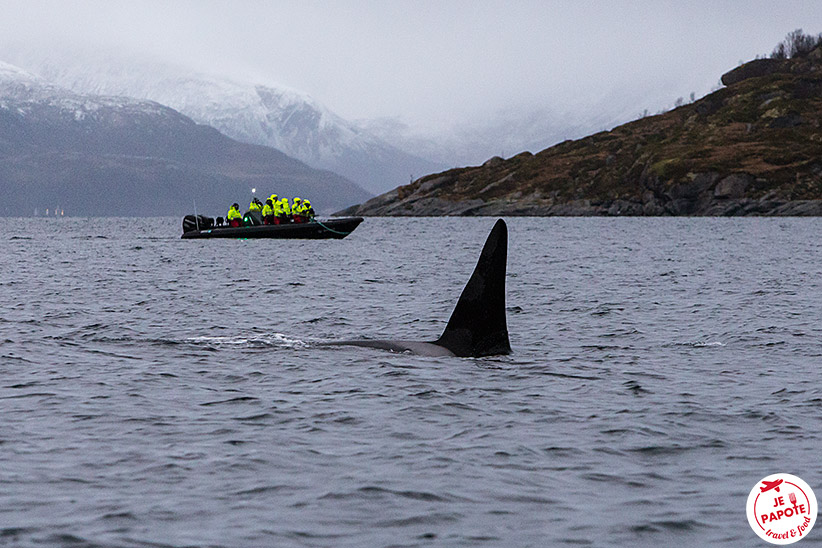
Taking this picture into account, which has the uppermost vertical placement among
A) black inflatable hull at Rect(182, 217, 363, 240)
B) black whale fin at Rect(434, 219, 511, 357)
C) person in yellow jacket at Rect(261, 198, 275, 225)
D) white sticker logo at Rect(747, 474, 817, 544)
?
person in yellow jacket at Rect(261, 198, 275, 225)

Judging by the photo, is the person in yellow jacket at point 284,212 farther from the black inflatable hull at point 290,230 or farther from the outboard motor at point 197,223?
the outboard motor at point 197,223

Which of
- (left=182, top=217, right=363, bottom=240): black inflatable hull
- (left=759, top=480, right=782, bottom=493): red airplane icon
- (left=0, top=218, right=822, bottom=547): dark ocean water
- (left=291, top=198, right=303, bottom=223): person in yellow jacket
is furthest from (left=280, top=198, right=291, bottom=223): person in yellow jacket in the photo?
(left=759, top=480, right=782, bottom=493): red airplane icon

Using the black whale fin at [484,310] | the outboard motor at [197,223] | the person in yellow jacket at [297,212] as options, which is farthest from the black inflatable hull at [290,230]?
the black whale fin at [484,310]

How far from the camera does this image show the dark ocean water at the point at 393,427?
898 cm

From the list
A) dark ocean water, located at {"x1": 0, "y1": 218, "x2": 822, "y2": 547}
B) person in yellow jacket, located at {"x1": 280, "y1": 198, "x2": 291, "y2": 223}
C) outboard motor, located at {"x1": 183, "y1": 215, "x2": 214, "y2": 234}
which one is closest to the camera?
dark ocean water, located at {"x1": 0, "y1": 218, "x2": 822, "y2": 547}

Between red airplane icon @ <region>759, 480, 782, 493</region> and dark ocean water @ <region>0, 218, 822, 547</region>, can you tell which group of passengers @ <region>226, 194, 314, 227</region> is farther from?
red airplane icon @ <region>759, 480, 782, 493</region>

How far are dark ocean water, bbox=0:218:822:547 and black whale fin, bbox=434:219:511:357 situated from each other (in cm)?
41

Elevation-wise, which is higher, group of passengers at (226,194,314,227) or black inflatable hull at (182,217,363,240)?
group of passengers at (226,194,314,227)

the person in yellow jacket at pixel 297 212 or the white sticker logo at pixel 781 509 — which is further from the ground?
the person in yellow jacket at pixel 297 212

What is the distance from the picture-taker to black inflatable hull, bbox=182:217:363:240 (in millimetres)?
74312

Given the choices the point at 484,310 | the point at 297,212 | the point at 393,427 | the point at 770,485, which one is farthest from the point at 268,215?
the point at 770,485

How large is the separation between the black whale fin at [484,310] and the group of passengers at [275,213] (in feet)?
186

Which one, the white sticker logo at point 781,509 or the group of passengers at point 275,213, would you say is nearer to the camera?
the white sticker logo at point 781,509

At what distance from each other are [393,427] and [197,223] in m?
76.0
